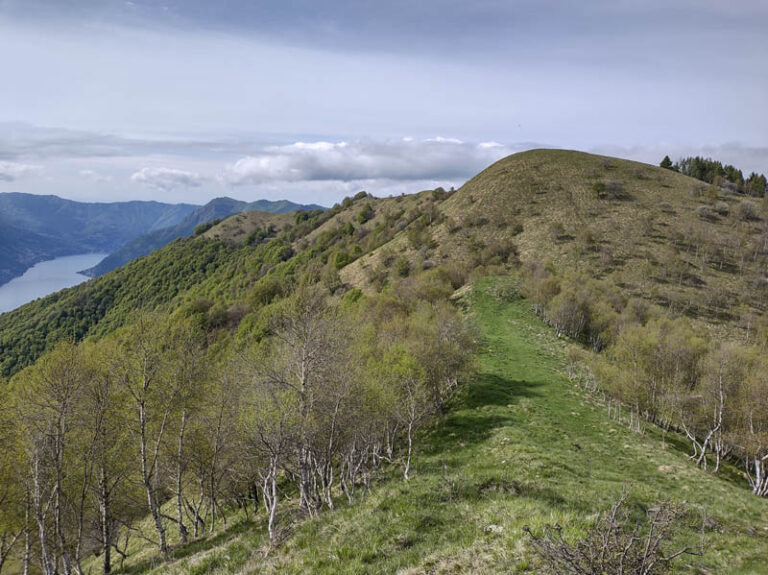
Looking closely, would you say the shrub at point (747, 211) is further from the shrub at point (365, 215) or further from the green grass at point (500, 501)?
the shrub at point (365, 215)

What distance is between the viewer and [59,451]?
19156 mm

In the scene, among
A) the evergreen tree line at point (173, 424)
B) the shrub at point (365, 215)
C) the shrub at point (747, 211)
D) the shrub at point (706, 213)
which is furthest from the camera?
the shrub at point (365, 215)

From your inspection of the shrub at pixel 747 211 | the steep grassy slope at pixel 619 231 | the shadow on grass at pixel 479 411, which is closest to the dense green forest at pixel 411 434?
the shadow on grass at pixel 479 411

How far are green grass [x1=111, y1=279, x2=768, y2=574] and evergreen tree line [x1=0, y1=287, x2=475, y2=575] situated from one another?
10.7 ft

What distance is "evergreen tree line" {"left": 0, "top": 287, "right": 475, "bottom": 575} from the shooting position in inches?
755

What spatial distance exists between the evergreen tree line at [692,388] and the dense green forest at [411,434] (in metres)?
0.28

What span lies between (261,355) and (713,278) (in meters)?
96.8

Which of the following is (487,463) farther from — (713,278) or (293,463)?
(713,278)

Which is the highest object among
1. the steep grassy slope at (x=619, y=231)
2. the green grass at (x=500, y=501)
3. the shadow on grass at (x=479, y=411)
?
the steep grassy slope at (x=619, y=231)

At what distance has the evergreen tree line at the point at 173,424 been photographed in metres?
19.2

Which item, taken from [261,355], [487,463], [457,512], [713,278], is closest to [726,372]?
[487,463]

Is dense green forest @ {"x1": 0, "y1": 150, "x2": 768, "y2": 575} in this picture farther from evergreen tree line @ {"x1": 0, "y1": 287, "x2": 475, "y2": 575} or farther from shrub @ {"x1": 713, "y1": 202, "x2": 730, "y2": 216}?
shrub @ {"x1": 713, "y1": 202, "x2": 730, "y2": 216}

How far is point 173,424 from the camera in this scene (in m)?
25.0

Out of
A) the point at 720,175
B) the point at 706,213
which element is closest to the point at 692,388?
the point at 706,213
